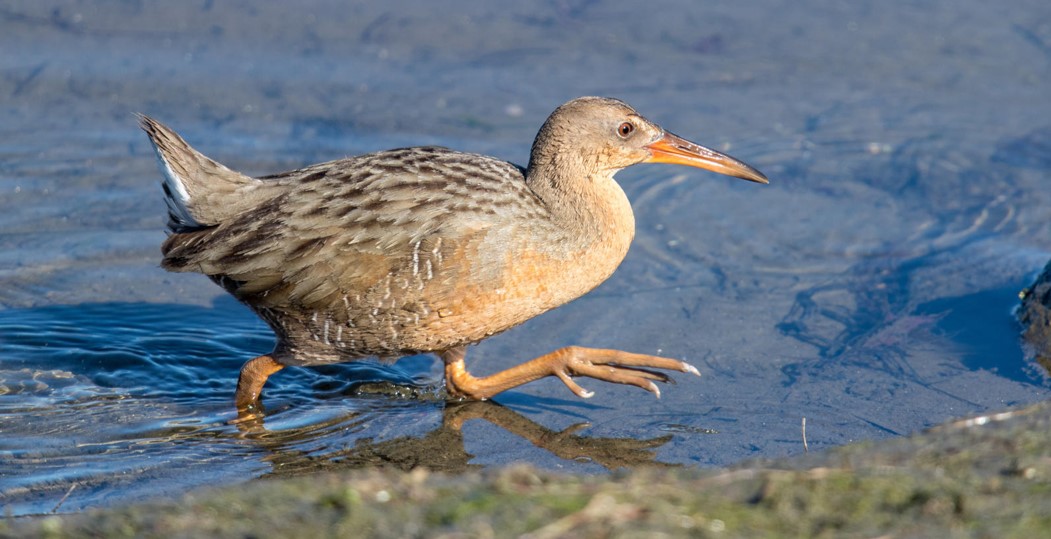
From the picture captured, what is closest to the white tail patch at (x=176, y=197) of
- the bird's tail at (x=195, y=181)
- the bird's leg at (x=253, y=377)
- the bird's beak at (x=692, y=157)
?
the bird's tail at (x=195, y=181)

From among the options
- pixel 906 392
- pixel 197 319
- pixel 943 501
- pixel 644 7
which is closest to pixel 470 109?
pixel 644 7

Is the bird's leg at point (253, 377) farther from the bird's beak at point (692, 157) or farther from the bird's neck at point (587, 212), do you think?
the bird's beak at point (692, 157)

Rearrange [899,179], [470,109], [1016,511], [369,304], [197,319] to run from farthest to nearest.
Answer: [470,109]
[899,179]
[197,319]
[369,304]
[1016,511]

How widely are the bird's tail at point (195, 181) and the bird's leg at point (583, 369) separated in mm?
1295

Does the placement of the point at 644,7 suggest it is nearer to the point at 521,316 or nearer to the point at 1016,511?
the point at 521,316

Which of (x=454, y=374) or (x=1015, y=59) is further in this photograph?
(x=1015, y=59)

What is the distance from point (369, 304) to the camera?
5254mm

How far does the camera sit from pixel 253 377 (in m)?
5.71

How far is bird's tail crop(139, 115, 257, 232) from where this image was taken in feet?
18.4

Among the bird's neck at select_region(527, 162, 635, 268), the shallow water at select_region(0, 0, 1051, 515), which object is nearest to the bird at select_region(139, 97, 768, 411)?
the bird's neck at select_region(527, 162, 635, 268)

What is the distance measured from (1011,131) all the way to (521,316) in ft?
16.0

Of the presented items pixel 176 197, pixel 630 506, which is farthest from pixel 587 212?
pixel 630 506

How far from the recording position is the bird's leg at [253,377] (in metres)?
5.70

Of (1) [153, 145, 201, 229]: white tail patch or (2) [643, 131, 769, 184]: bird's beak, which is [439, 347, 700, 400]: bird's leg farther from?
(1) [153, 145, 201, 229]: white tail patch
